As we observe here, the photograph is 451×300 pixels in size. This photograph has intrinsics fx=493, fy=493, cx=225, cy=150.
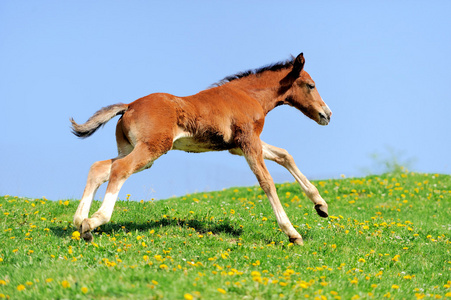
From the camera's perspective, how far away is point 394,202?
1586 centimetres

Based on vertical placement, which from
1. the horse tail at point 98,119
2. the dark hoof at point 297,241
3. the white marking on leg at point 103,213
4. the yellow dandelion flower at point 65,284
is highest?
the horse tail at point 98,119

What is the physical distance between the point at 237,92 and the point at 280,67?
1301mm

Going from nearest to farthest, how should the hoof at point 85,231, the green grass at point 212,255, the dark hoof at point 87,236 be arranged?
1. the green grass at point 212,255
2. the hoof at point 85,231
3. the dark hoof at point 87,236

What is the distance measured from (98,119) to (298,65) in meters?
4.04

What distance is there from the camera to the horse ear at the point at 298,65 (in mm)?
9691

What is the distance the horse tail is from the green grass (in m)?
1.82

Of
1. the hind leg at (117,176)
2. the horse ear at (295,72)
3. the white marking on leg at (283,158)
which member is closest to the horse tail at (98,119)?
the hind leg at (117,176)

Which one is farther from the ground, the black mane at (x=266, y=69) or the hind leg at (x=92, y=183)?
the black mane at (x=266, y=69)

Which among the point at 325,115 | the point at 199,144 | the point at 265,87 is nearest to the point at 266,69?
the point at 265,87

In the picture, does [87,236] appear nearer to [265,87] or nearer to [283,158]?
[283,158]

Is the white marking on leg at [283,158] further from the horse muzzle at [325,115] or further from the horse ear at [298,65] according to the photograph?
the horse ear at [298,65]

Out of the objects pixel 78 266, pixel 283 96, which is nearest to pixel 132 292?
pixel 78 266

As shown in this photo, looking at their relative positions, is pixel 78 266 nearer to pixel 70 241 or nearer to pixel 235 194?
pixel 70 241

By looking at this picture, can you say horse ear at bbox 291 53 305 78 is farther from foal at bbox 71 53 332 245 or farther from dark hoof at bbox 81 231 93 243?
dark hoof at bbox 81 231 93 243
